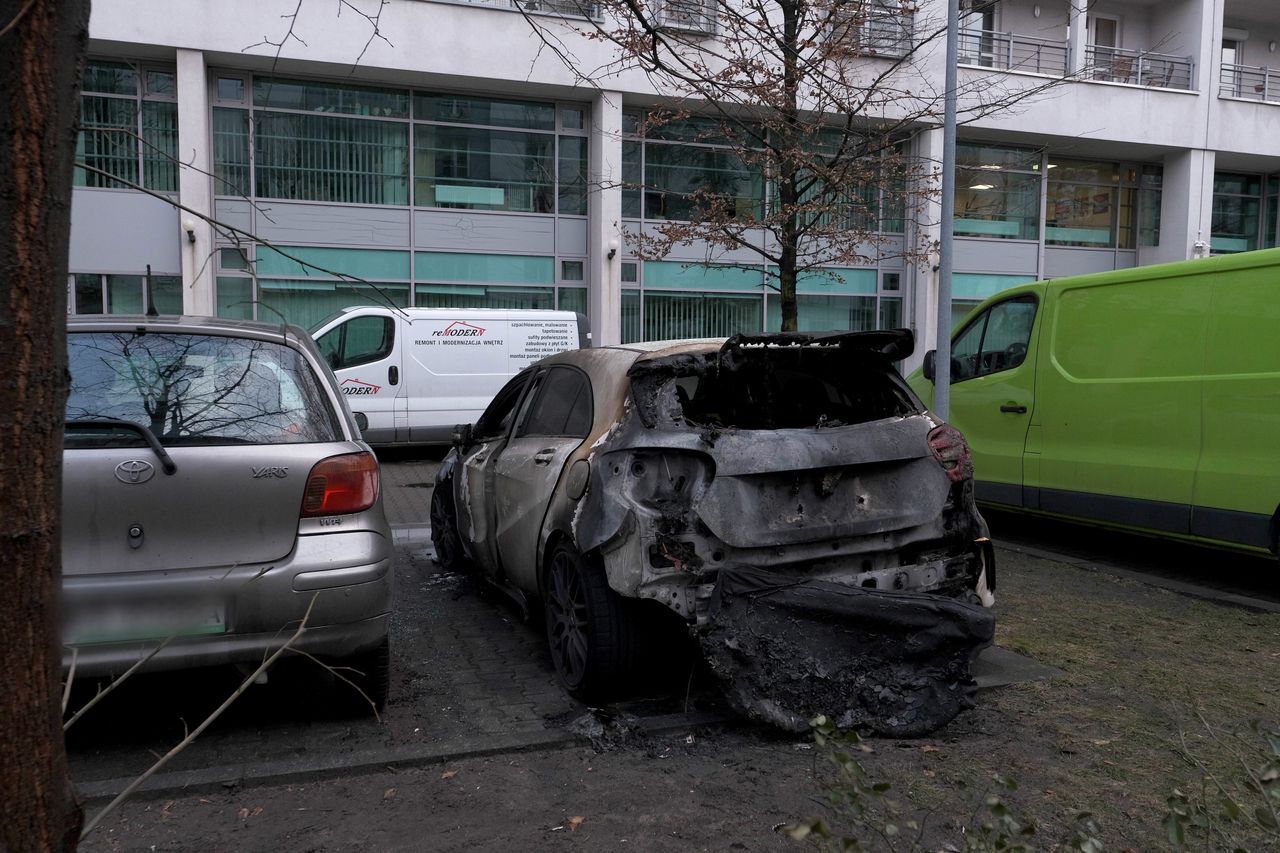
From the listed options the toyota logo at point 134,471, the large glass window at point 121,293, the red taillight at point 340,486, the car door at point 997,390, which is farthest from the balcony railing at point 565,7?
the large glass window at point 121,293

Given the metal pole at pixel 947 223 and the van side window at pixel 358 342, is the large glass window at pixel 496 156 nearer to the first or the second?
the van side window at pixel 358 342

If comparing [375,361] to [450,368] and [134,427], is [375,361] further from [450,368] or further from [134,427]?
[134,427]

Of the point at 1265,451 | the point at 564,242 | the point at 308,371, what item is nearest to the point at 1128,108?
the point at 564,242

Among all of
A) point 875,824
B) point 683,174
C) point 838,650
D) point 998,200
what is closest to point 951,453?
point 838,650

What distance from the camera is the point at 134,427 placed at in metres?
3.71

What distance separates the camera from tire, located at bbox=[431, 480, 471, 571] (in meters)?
6.91

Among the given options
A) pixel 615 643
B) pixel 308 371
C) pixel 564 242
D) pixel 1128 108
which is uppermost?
pixel 1128 108

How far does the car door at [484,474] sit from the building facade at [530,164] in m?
7.98

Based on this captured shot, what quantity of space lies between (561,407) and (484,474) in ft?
2.94

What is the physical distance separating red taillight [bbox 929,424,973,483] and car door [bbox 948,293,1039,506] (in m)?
3.79

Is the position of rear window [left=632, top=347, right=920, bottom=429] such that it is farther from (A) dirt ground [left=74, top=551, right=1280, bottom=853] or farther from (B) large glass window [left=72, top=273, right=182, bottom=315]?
(B) large glass window [left=72, top=273, right=182, bottom=315]

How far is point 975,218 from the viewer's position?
2209 cm

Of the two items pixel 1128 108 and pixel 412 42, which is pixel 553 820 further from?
pixel 1128 108

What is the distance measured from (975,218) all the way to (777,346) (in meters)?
19.2
